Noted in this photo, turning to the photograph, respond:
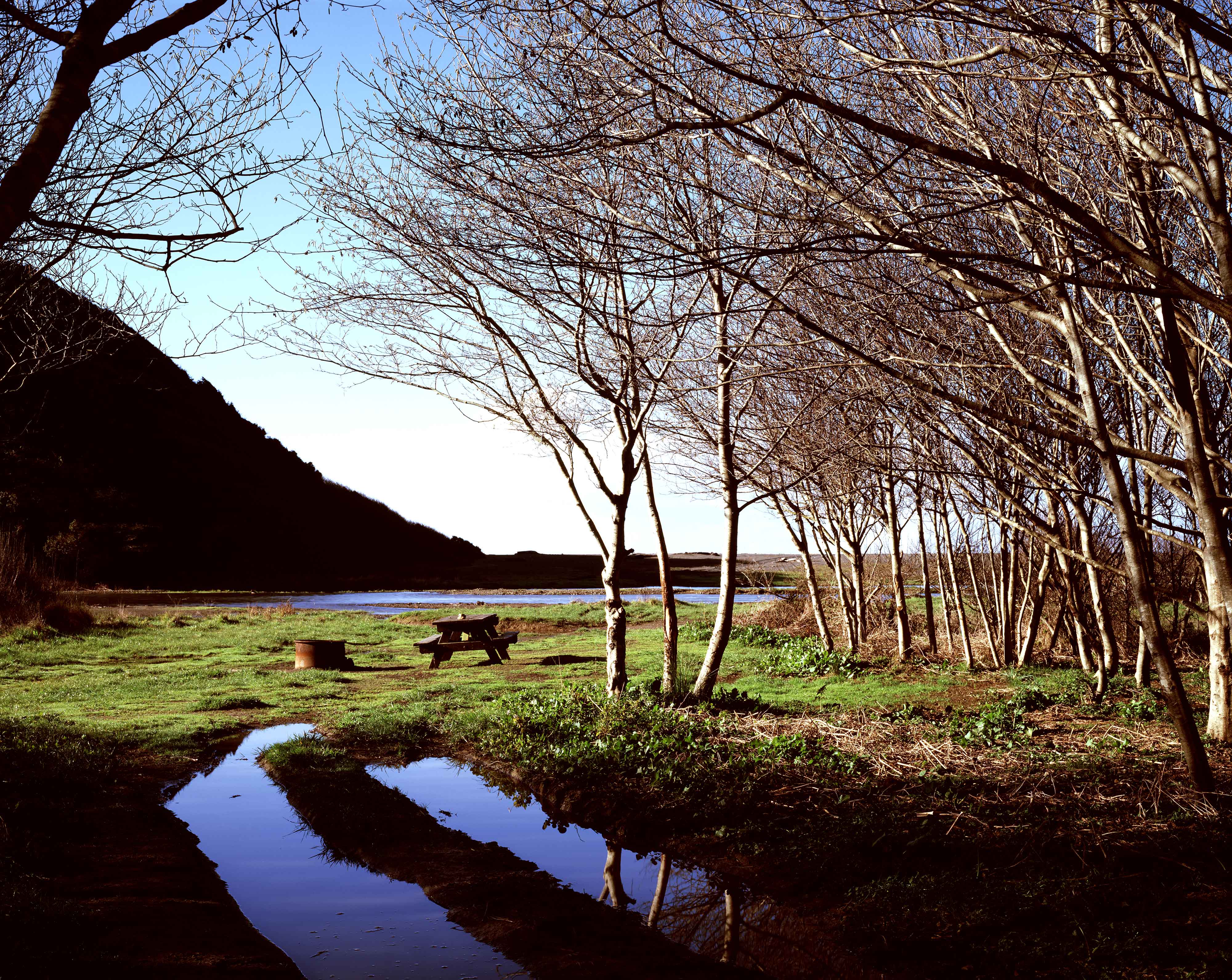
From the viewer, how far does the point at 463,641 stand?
16.7m

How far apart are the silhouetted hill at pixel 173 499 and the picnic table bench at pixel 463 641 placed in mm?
24407

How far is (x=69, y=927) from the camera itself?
4.12 metres

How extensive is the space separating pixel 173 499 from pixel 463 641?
42355 mm

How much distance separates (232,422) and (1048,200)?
224 feet

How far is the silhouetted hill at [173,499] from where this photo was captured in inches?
1651

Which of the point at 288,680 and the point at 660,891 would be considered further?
the point at 288,680

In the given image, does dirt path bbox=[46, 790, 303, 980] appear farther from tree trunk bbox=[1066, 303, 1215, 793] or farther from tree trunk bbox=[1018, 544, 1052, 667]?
tree trunk bbox=[1018, 544, 1052, 667]

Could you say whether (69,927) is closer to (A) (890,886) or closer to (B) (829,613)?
(A) (890,886)

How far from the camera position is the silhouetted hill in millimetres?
41938

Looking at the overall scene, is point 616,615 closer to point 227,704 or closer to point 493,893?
point 493,893

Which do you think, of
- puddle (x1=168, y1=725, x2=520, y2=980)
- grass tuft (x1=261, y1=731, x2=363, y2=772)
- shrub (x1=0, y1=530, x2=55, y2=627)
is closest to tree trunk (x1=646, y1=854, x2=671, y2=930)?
puddle (x1=168, y1=725, x2=520, y2=980)

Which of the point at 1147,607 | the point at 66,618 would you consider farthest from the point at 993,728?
the point at 66,618

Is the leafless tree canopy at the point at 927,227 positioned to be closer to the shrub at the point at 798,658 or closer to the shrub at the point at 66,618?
the shrub at the point at 798,658

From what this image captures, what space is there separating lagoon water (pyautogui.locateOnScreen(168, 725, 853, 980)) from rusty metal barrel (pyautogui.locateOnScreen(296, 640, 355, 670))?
816cm
